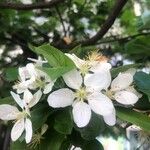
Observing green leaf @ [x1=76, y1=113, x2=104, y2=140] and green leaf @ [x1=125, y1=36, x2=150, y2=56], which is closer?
green leaf @ [x1=76, y1=113, x2=104, y2=140]

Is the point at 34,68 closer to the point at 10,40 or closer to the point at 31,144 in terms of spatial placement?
the point at 31,144

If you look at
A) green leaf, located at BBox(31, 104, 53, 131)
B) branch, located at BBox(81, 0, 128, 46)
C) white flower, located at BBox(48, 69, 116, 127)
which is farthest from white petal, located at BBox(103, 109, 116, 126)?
branch, located at BBox(81, 0, 128, 46)

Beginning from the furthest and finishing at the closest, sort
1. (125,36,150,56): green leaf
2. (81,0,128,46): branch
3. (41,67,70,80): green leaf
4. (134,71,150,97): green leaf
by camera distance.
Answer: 1. (125,36,150,56): green leaf
2. (81,0,128,46): branch
3. (134,71,150,97): green leaf
4. (41,67,70,80): green leaf

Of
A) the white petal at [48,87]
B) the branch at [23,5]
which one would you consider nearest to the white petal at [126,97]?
the white petal at [48,87]

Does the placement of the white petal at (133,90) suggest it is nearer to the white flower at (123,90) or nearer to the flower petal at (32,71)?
the white flower at (123,90)

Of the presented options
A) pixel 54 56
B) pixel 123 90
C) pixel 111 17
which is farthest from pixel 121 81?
pixel 111 17

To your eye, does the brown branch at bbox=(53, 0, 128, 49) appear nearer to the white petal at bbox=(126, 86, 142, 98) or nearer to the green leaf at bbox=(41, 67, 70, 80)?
the white petal at bbox=(126, 86, 142, 98)
